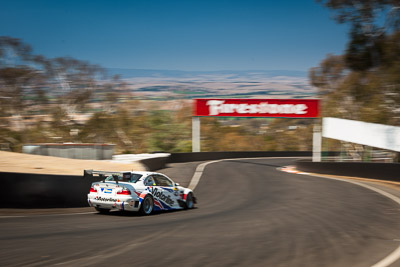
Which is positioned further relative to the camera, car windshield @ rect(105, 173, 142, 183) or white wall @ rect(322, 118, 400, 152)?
white wall @ rect(322, 118, 400, 152)

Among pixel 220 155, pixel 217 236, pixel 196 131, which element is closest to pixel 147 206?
pixel 217 236

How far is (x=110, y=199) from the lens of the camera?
11875 millimetres

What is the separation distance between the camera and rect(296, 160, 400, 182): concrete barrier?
74.4ft

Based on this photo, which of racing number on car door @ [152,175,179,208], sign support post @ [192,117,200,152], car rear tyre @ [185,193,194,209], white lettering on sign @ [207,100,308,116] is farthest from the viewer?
sign support post @ [192,117,200,152]

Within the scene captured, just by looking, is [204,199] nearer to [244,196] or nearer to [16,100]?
[244,196]

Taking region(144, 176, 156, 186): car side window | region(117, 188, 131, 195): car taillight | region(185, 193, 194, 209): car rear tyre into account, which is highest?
region(144, 176, 156, 186): car side window

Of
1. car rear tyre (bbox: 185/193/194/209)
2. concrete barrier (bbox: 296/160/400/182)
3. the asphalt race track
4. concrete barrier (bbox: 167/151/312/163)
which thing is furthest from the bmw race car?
concrete barrier (bbox: 167/151/312/163)

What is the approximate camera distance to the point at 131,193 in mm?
11922

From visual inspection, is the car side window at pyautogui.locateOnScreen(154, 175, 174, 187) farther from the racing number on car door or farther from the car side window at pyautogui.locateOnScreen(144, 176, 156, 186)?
the car side window at pyautogui.locateOnScreen(144, 176, 156, 186)

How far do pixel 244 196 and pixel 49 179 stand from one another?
8186 mm

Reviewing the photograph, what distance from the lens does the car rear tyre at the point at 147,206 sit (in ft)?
40.2

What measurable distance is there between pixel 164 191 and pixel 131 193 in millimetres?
1602

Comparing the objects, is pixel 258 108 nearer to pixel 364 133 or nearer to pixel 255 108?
pixel 255 108

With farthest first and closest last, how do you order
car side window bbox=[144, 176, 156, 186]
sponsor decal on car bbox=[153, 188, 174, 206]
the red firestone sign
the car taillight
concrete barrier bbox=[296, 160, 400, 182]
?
the red firestone sign
concrete barrier bbox=[296, 160, 400, 182]
sponsor decal on car bbox=[153, 188, 174, 206]
car side window bbox=[144, 176, 156, 186]
the car taillight
